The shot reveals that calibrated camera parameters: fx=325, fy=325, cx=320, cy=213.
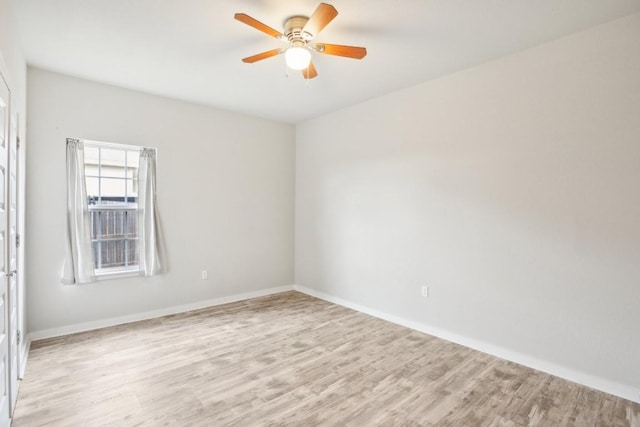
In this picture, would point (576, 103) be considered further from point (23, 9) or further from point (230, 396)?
point (23, 9)

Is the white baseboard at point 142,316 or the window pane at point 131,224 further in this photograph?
the window pane at point 131,224

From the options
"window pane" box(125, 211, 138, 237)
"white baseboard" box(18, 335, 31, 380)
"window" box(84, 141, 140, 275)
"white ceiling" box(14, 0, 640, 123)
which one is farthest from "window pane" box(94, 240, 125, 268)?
"white ceiling" box(14, 0, 640, 123)

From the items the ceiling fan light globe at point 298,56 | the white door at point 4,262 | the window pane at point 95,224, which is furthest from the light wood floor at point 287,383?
the ceiling fan light globe at point 298,56

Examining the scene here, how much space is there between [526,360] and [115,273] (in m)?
4.31

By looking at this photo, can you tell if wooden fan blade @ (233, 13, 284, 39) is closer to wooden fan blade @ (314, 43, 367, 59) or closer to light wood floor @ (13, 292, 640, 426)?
wooden fan blade @ (314, 43, 367, 59)

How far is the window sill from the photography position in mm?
3676

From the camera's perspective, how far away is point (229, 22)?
2.44m

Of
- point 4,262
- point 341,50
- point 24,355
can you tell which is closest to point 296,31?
point 341,50

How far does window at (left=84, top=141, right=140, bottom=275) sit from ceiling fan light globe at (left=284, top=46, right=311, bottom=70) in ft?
8.09

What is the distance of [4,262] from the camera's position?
184cm

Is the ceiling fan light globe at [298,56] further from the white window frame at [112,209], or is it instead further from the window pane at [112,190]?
the window pane at [112,190]

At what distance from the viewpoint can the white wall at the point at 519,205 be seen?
7.87 ft

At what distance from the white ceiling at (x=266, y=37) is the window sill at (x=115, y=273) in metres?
2.14

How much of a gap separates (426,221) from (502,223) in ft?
2.55
